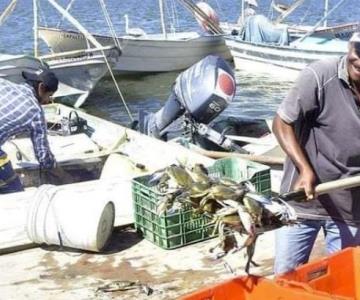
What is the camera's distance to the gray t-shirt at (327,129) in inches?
129

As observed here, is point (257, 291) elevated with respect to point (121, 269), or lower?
elevated

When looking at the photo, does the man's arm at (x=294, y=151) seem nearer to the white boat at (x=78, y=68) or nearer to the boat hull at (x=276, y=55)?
the white boat at (x=78, y=68)

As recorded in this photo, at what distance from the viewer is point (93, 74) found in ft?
50.0

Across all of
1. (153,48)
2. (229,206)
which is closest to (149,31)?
(153,48)

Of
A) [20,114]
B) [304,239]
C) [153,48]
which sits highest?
[20,114]

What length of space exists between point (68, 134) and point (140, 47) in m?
9.98

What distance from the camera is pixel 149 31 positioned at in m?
27.3

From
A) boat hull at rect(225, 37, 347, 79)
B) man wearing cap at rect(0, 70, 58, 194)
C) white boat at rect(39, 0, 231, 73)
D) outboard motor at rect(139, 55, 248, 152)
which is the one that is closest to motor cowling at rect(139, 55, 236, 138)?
outboard motor at rect(139, 55, 248, 152)

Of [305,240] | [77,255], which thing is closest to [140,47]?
[77,255]

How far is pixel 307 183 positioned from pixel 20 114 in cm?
347

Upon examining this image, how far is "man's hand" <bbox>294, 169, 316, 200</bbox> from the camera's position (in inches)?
127

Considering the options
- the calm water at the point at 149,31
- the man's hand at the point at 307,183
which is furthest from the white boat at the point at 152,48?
the man's hand at the point at 307,183

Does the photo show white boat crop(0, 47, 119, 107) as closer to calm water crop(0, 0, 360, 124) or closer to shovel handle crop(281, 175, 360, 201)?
calm water crop(0, 0, 360, 124)

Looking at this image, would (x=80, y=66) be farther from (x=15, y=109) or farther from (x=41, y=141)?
(x=15, y=109)
